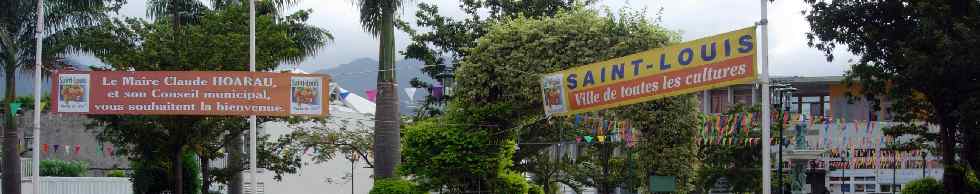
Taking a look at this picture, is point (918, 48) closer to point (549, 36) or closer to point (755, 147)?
point (549, 36)

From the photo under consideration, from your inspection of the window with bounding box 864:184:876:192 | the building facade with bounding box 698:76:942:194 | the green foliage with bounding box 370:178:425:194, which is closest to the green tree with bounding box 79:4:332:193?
the green foliage with bounding box 370:178:425:194

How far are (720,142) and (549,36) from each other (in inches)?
904

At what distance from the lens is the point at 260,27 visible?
28.8 meters

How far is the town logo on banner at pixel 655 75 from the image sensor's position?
17344 millimetres

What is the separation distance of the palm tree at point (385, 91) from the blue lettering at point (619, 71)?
35.5ft

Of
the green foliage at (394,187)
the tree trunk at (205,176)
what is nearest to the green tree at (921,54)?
the green foliage at (394,187)

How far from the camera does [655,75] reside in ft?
61.3

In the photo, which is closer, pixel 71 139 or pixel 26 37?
pixel 26 37

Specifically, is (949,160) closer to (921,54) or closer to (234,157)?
(921,54)

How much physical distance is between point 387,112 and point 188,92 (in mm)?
6776

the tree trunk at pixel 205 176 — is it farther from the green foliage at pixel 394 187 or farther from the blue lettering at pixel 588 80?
the blue lettering at pixel 588 80

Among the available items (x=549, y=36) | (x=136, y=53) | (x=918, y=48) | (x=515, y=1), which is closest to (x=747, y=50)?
(x=549, y=36)

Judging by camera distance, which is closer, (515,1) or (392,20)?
(392,20)

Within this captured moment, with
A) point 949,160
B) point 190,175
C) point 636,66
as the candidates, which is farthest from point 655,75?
point 190,175
